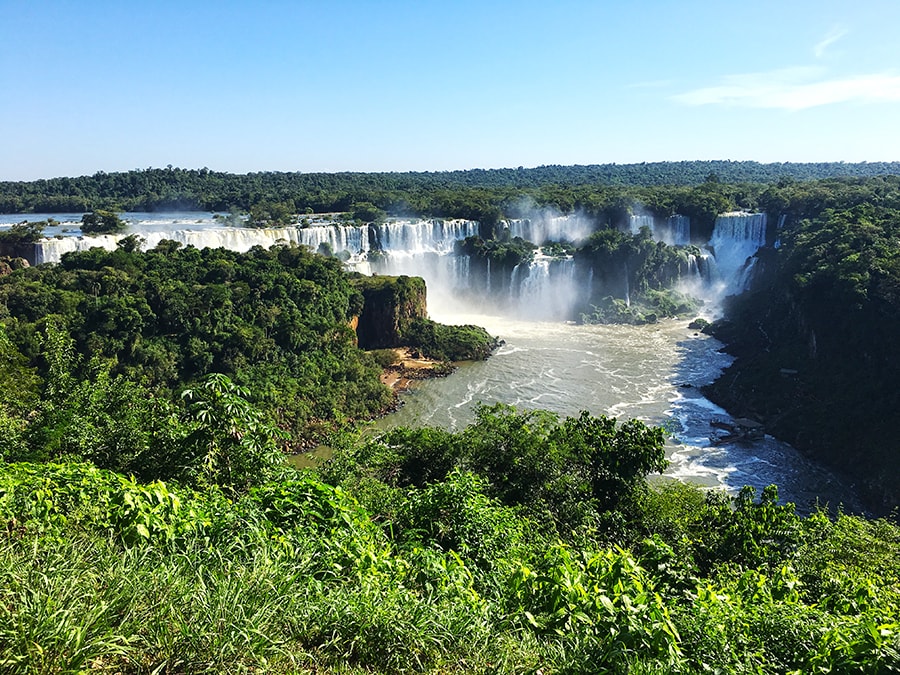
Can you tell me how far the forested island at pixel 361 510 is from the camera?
4012 mm

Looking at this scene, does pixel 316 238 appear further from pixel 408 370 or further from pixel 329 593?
pixel 329 593

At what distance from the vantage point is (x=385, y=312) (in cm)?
3562

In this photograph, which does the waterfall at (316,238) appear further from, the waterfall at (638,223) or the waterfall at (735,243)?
the waterfall at (735,243)

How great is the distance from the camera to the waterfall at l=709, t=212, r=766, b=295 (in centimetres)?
5206

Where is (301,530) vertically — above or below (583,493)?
above

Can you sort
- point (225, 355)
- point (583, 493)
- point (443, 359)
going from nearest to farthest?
1. point (583, 493)
2. point (225, 355)
3. point (443, 359)

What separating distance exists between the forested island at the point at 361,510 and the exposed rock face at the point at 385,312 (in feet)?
8.23

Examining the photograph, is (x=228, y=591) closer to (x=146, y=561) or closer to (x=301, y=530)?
(x=146, y=561)

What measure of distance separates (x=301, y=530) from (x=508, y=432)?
813 cm

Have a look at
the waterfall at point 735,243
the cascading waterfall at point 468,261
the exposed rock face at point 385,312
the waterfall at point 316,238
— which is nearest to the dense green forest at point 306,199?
the waterfall at point 735,243

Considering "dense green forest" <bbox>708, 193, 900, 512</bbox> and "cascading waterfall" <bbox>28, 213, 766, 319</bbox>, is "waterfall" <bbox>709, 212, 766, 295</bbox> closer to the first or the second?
"cascading waterfall" <bbox>28, 213, 766, 319</bbox>

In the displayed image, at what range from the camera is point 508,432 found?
13523 mm

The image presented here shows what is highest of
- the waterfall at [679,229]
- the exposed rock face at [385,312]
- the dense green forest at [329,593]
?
the waterfall at [679,229]

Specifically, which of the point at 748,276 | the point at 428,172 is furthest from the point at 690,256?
the point at 428,172
